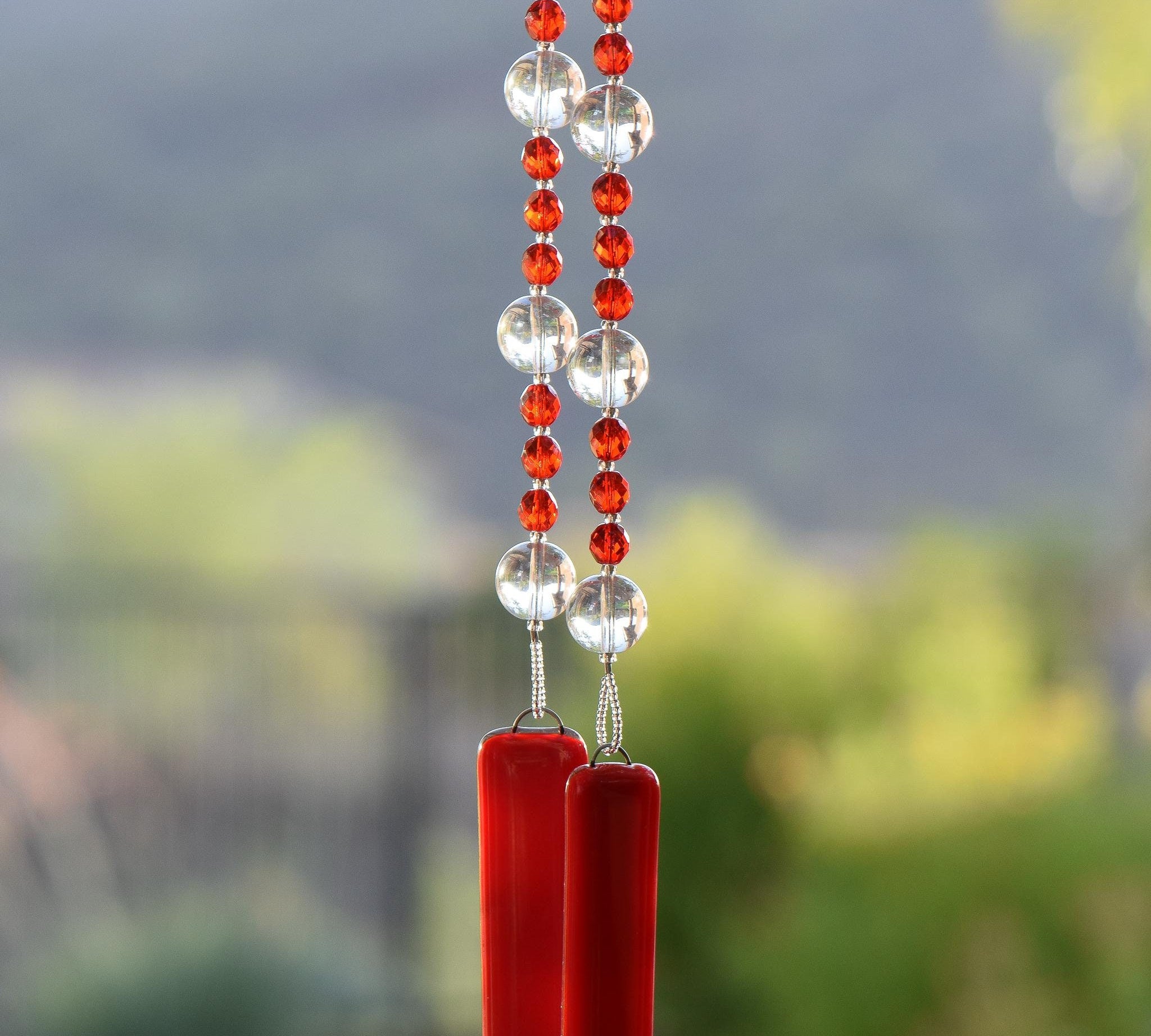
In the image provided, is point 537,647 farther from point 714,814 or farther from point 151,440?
point 151,440

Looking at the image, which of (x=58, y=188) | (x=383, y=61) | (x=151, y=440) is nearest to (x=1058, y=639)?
(x=151, y=440)

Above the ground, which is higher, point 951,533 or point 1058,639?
point 951,533

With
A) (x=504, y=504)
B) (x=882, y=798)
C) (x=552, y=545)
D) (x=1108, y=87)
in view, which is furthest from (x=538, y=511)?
(x=504, y=504)

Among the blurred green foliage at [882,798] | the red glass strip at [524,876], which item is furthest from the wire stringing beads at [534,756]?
the blurred green foliage at [882,798]

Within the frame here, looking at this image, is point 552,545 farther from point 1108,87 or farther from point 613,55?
point 1108,87

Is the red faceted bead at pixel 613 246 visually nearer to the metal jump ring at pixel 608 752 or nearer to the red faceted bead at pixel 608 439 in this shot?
the red faceted bead at pixel 608 439

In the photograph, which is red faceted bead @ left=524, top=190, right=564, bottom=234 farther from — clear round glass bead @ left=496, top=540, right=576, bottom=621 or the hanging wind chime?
clear round glass bead @ left=496, top=540, right=576, bottom=621
